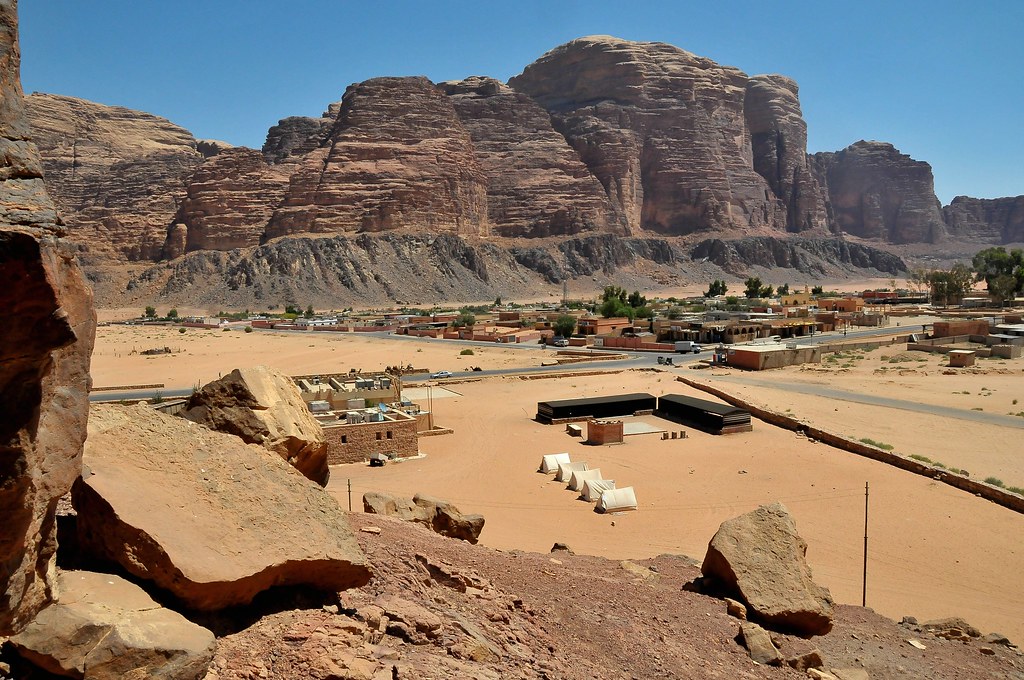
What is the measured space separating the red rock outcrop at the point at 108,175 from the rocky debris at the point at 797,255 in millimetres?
103519

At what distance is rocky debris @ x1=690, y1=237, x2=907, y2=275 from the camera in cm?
15338

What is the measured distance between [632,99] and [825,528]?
15911 cm

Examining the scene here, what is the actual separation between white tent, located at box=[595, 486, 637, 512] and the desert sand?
1.26ft

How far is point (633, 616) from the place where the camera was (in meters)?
8.66

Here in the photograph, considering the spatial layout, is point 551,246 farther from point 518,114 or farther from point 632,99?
point 632,99

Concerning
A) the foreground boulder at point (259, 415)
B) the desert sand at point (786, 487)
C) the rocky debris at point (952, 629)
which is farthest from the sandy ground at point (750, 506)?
the foreground boulder at point (259, 415)

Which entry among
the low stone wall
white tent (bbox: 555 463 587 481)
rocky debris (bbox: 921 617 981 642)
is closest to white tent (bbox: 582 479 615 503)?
white tent (bbox: 555 463 587 481)

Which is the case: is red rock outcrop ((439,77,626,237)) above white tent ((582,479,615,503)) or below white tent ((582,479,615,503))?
above

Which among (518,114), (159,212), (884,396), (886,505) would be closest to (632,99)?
(518,114)

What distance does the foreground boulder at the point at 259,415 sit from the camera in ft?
28.2

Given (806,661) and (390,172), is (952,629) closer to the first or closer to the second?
(806,661)

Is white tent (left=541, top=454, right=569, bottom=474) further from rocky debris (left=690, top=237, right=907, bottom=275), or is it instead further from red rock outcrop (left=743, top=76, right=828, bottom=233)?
red rock outcrop (left=743, top=76, right=828, bottom=233)

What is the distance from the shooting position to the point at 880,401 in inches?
1371

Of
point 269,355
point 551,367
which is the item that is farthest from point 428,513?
point 269,355
